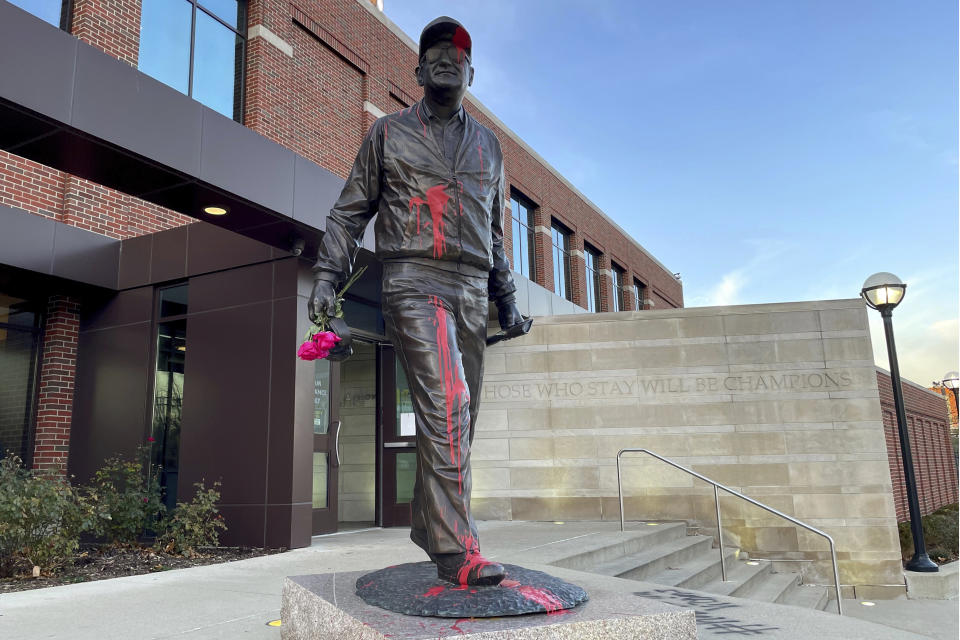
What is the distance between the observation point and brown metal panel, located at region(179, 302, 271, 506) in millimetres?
8734

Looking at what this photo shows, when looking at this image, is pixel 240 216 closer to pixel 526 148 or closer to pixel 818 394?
pixel 818 394

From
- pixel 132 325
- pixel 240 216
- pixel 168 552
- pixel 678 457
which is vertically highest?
pixel 240 216

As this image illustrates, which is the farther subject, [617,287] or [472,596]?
[617,287]

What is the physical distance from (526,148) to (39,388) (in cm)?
1475

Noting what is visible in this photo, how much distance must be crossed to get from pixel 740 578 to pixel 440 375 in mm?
6974

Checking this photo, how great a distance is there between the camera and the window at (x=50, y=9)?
9.94 metres

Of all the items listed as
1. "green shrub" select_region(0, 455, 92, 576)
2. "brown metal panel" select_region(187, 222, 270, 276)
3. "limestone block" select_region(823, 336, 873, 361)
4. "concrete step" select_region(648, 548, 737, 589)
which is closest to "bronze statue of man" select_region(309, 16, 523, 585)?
"concrete step" select_region(648, 548, 737, 589)

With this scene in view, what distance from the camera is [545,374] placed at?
37.8 ft

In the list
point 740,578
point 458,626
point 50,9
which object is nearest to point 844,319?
point 740,578

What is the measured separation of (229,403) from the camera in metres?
9.04

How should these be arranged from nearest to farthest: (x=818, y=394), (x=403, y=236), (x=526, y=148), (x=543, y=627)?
(x=543, y=627), (x=403, y=236), (x=818, y=394), (x=526, y=148)

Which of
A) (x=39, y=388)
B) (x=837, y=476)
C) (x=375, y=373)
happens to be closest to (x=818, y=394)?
(x=837, y=476)

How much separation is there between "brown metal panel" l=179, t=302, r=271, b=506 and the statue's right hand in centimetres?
568

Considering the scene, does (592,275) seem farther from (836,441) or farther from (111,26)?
(111,26)
